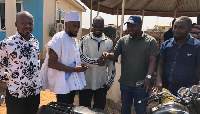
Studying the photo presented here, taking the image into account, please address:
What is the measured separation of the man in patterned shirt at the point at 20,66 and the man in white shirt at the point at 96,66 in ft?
2.27

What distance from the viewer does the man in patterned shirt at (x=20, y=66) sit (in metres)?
2.12

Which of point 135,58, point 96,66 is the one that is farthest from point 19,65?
point 135,58

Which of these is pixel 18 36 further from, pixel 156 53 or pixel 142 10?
pixel 142 10

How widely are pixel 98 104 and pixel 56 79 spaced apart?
84 centimetres

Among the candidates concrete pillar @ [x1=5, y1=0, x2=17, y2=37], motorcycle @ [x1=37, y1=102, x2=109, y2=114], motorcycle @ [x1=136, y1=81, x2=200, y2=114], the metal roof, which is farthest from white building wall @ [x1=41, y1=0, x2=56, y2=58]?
motorcycle @ [x1=136, y1=81, x2=200, y2=114]

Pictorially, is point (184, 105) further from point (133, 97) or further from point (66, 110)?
point (133, 97)

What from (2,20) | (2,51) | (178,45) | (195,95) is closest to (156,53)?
(178,45)

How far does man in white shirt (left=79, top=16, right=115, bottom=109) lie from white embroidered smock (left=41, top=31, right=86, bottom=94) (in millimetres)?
264

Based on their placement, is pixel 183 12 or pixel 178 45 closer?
pixel 178 45

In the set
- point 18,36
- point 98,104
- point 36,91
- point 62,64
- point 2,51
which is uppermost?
point 18,36

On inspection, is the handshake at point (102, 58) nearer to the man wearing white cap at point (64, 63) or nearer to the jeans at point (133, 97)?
the man wearing white cap at point (64, 63)

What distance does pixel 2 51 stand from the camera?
2.10m

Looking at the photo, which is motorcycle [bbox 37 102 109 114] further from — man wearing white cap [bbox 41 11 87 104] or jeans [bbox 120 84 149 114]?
jeans [bbox 120 84 149 114]

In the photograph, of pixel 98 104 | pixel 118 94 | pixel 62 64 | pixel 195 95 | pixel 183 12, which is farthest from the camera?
pixel 183 12
